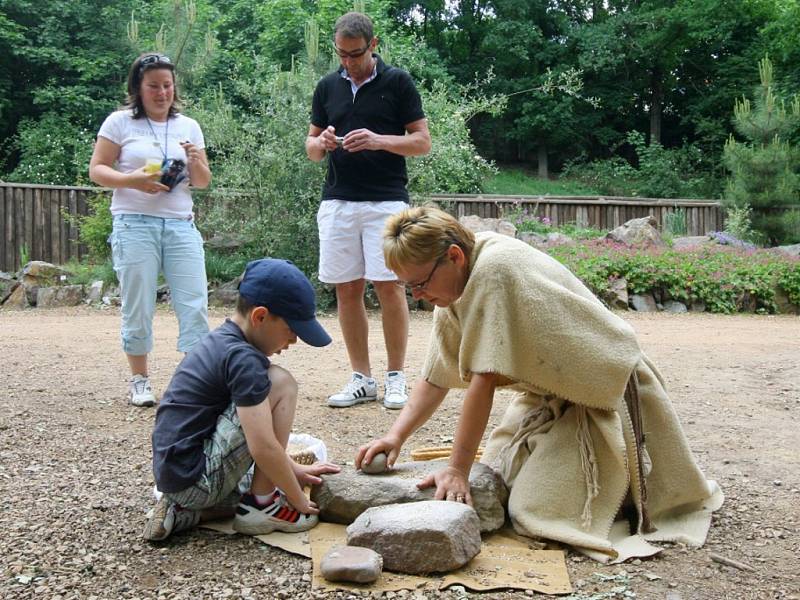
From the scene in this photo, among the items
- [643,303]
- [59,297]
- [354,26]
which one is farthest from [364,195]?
[59,297]

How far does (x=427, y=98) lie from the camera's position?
13.1 metres

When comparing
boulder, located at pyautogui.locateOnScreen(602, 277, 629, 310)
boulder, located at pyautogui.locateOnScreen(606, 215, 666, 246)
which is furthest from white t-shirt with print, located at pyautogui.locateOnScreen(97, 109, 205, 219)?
boulder, located at pyautogui.locateOnScreen(606, 215, 666, 246)

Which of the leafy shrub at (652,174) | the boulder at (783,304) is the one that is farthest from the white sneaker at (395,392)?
the leafy shrub at (652,174)

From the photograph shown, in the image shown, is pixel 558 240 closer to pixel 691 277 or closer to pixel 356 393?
pixel 691 277

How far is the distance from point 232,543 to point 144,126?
2.59m

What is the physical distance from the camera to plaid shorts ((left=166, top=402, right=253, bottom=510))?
9.02ft

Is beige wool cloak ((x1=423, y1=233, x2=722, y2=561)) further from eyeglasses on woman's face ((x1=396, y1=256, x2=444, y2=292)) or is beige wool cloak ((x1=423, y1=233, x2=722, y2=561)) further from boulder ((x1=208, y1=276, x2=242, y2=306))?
boulder ((x1=208, y1=276, x2=242, y2=306))

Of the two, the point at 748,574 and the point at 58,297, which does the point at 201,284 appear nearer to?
the point at 748,574

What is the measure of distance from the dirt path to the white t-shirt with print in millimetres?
1024

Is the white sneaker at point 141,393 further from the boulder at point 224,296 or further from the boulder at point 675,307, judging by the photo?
the boulder at point 675,307

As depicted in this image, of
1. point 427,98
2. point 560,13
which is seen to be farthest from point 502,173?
point 427,98

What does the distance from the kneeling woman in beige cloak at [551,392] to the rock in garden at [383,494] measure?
0.19 ft

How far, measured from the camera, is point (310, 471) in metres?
3.04

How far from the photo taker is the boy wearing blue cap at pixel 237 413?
106 inches
